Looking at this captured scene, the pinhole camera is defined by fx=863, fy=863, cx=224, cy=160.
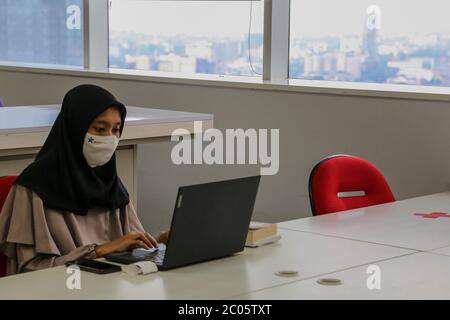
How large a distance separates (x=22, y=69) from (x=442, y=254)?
4545 millimetres

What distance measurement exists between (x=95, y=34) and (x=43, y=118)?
8.05ft

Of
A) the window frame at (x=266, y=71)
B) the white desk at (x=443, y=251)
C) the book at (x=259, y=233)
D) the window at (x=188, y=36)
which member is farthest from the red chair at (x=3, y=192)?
the window at (x=188, y=36)

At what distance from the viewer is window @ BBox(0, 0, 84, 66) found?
673 centimetres

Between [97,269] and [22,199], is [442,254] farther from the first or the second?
[22,199]

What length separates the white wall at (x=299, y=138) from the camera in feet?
14.1

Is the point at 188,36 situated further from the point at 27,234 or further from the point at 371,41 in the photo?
the point at 27,234

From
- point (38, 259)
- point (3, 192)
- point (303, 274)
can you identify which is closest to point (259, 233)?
point (303, 274)

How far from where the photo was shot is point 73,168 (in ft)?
8.91

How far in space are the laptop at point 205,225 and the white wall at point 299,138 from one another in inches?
77.0

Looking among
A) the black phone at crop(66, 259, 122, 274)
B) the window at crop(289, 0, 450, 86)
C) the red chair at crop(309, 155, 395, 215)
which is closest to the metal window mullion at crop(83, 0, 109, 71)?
the window at crop(289, 0, 450, 86)

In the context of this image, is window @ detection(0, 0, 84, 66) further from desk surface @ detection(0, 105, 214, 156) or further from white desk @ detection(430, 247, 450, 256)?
white desk @ detection(430, 247, 450, 256)

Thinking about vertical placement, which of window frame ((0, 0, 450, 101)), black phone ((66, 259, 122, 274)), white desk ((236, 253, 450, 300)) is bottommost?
white desk ((236, 253, 450, 300))

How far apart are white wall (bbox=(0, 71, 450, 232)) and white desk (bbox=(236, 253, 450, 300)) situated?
1766mm

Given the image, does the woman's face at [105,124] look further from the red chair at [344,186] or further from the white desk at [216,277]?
the red chair at [344,186]
